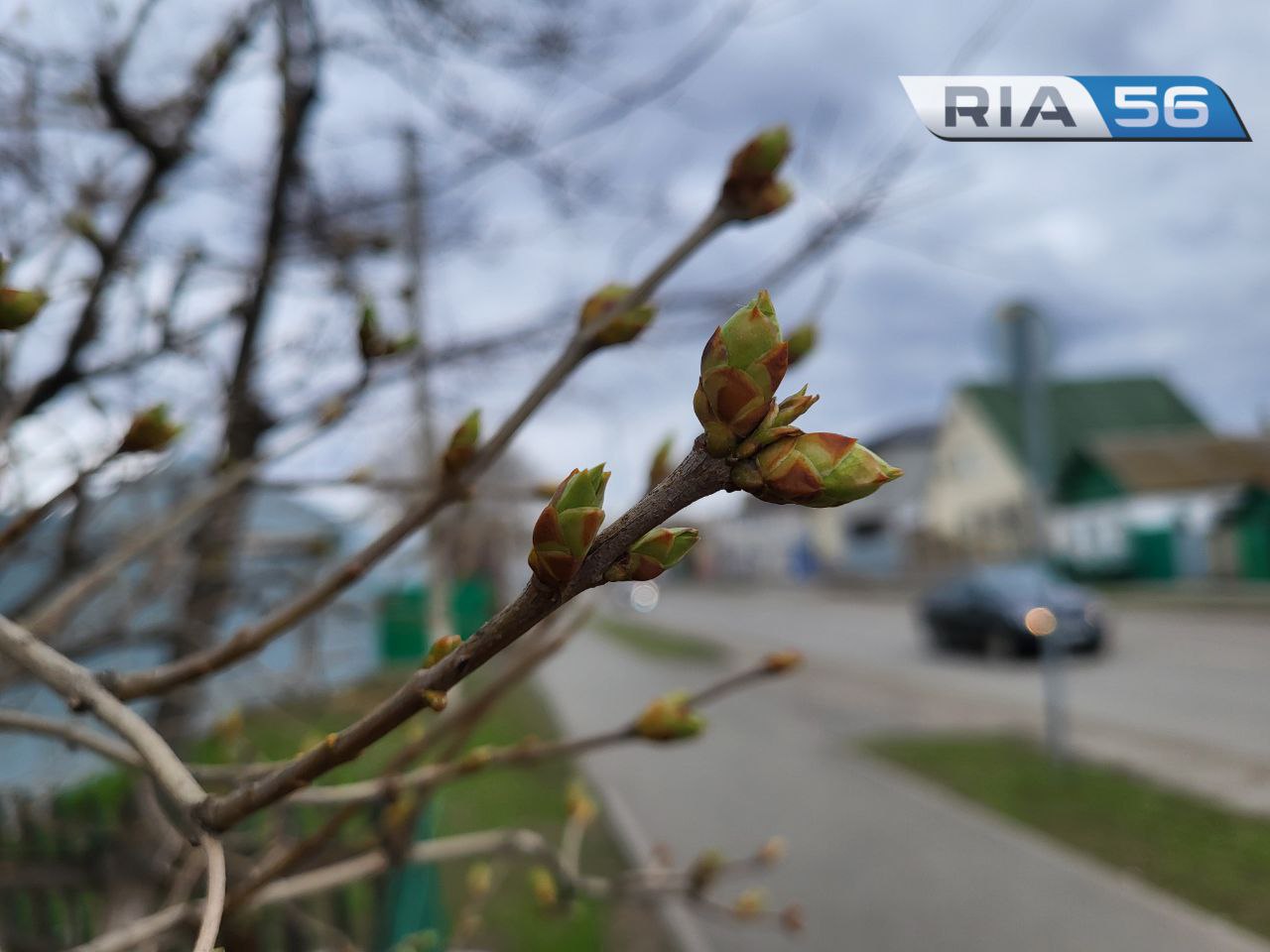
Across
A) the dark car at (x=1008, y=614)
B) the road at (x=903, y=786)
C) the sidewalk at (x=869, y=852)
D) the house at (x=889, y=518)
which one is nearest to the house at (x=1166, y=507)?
the road at (x=903, y=786)

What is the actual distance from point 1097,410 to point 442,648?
39.2m

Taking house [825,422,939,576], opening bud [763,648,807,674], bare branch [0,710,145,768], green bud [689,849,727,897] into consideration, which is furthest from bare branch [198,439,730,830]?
house [825,422,939,576]

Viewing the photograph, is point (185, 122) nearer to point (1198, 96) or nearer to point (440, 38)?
point (440, 38)

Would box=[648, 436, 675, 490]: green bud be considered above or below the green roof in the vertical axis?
below

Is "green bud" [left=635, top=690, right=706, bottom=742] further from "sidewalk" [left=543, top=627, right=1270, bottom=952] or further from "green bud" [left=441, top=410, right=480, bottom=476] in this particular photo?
"sidewalk" [left=543, top=627, right=1270, bottom=952]

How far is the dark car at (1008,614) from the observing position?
47.5ft

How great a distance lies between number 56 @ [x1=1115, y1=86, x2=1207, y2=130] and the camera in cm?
124

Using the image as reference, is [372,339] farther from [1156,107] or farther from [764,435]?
[1156,107]

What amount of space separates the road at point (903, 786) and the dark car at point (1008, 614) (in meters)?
0.61

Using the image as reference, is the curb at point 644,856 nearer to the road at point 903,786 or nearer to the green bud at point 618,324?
the road at point 903,786

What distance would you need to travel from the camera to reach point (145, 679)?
45.0 inches

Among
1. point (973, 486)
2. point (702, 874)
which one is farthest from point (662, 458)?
point (973, 486)

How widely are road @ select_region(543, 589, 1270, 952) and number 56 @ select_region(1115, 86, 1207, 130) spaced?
15.9 feet

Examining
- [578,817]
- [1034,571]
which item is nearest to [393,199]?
[578,817]
